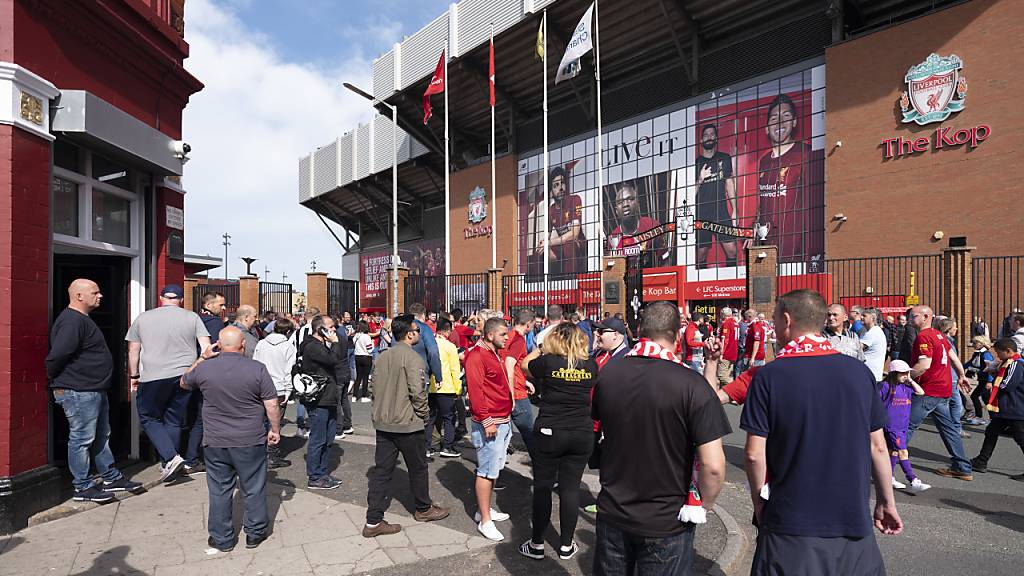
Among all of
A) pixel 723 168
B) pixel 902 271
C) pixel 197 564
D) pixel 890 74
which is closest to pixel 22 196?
pixel 197 564

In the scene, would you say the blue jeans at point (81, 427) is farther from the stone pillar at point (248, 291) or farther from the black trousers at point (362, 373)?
the stone pillar at point (248, 291)

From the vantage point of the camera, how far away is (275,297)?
22.9 m

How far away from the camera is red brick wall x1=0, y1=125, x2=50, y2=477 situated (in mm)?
4555

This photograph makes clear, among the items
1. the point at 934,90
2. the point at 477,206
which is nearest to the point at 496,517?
the point at 934,90

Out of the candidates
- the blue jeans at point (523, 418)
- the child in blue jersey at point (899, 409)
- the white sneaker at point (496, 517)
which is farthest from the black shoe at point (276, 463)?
the child in blue jersey at point (899, 409)

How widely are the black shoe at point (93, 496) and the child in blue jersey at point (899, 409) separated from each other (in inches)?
297

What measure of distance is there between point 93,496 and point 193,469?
125 cm

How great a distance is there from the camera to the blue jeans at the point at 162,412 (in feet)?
18.3

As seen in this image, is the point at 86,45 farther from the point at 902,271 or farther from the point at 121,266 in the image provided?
the point at 902,271

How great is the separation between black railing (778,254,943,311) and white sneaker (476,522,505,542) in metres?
15.5

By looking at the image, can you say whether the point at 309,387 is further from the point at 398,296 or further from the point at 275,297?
the point at 275,297

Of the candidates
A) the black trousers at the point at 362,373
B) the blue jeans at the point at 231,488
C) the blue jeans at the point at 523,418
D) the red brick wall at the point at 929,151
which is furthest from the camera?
the red brick wall at the point at 929,151

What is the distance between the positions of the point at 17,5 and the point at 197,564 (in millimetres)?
4865

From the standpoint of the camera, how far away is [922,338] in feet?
20.4
